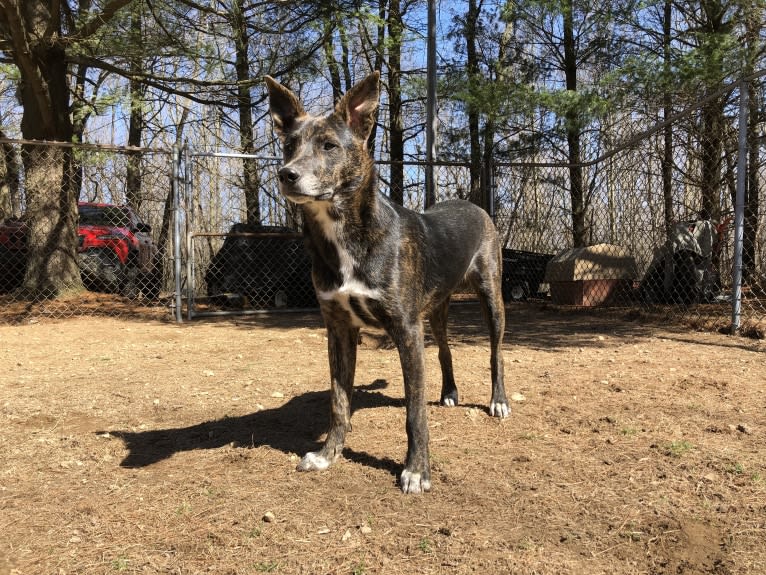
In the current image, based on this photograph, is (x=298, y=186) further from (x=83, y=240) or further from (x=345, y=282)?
(x=83, y=240)

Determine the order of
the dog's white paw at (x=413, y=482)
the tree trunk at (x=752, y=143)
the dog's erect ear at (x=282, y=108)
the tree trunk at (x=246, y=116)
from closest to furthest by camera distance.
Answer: the dog's white paw at (x=413, y=482)
the dog's erect ear at (x=282, y=108)
the tree trunk at (x=752, y=143)
the tree trunk at (x=246, y=116)

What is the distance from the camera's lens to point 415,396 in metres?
2.80

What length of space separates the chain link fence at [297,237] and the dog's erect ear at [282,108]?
17.1 feet

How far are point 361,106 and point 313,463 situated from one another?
1.83 meters

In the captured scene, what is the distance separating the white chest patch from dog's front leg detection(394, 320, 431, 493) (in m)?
0.24

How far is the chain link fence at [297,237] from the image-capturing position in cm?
802

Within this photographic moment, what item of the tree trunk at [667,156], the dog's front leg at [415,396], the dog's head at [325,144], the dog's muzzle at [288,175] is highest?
the tree trunk at [667,156]

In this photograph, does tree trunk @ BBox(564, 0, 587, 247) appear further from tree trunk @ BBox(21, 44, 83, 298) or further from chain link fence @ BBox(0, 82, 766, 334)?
tree trunk @ BBox(21, 44, 83, 298)

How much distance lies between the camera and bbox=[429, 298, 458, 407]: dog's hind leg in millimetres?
3916

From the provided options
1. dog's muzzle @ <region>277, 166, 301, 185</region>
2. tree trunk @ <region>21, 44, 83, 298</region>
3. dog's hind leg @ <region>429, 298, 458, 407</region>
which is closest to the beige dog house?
dog's hind leg @ <region>429, 298, 458, 407</region>

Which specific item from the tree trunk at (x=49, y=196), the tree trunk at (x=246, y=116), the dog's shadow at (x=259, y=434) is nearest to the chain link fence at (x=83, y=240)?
the tree trunk at (x=49, y=196)

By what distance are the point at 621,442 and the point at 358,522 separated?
1648mm

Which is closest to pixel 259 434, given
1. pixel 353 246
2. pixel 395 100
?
pixel 353 246

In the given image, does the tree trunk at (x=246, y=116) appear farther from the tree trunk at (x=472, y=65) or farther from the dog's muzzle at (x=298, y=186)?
the dog's muzzle at (x=298, y=186)
